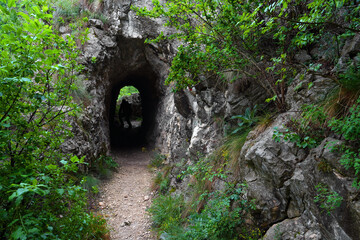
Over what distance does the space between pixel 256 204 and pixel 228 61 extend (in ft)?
7.46

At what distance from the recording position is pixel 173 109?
853 centimetres

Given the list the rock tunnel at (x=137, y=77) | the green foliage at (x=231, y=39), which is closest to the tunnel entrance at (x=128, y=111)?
Answer: the rock tunnel at (x=137, y=77)

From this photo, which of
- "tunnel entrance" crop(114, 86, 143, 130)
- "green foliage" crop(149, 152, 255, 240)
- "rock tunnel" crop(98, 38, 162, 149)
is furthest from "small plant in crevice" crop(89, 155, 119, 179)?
"tunnel entrance" crop(114, 86, 143, 130)

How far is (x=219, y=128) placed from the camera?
486cm

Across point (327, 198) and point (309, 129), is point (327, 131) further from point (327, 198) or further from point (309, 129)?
point (327, 198)

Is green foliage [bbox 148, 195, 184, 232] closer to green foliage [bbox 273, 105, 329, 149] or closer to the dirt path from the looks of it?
the dirt path

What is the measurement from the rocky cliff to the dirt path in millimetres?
1078

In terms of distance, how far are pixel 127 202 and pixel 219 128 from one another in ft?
10.9

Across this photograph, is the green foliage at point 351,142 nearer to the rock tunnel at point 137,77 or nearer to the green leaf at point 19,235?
the green leaf at point 19,235

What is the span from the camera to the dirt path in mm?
4477

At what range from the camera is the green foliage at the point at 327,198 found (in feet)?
6.20

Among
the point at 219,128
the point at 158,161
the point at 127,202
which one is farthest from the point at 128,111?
the point at 219,128

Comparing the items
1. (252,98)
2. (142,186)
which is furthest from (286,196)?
(142,186)

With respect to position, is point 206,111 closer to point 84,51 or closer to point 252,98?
point 252,98
